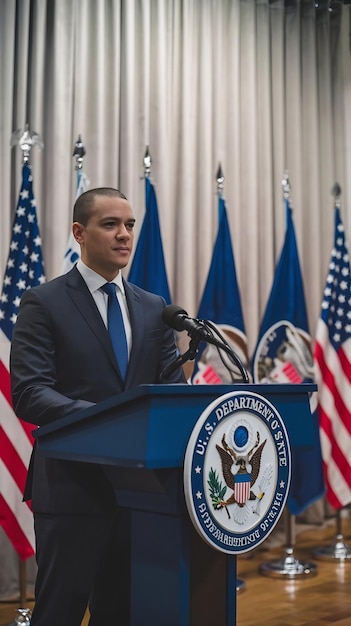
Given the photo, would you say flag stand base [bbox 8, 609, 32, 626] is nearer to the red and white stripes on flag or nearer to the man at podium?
the red and white stripes on flag

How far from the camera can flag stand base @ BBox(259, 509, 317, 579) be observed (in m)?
5.02

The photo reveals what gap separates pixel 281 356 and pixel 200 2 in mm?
2503

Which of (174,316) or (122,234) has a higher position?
(122,234)

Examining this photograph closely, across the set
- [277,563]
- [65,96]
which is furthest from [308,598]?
[65,96]

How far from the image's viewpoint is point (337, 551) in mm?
5492

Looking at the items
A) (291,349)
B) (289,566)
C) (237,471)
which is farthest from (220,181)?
(237,471)

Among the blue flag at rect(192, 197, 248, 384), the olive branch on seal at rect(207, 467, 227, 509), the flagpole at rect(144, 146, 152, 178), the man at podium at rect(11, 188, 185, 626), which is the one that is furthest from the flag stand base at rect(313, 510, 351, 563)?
the olive branch on seal at rect(207, 467, 227, 509)

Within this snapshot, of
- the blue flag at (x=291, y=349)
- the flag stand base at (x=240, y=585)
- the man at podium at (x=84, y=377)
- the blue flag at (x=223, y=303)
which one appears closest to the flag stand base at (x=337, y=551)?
the blue flag at (x=291, y=349)

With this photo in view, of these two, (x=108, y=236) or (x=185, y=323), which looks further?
(x=108, y=236)

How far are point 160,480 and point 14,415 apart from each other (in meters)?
2.27

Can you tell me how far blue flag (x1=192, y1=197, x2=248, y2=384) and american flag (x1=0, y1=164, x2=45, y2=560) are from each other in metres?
1.23

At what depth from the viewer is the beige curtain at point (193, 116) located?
4.91 metres

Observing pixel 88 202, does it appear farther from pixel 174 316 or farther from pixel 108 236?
pixel 174 316

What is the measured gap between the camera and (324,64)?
6672 millimetres
